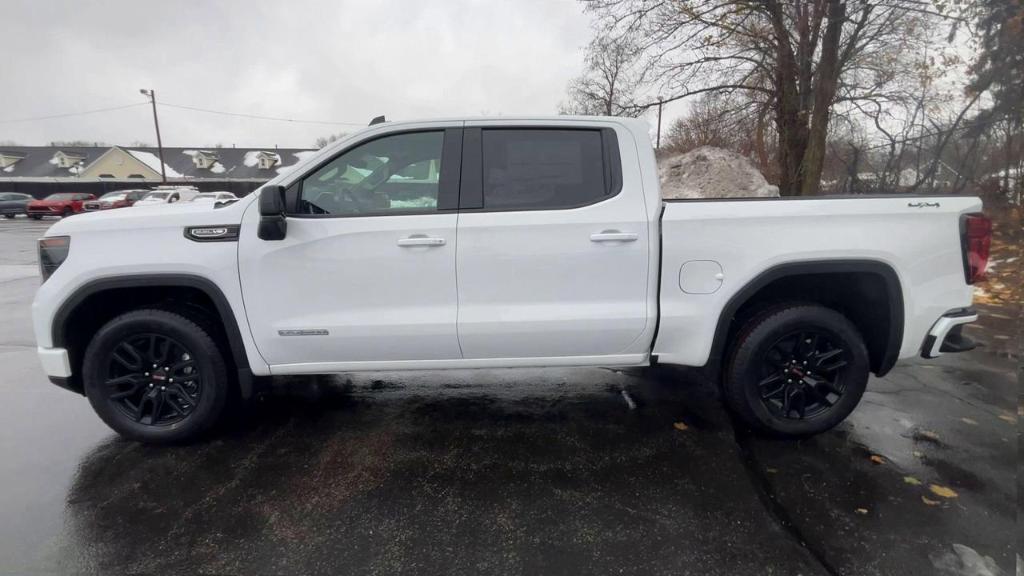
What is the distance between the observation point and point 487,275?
3.16 m

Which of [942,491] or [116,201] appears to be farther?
[116,201]

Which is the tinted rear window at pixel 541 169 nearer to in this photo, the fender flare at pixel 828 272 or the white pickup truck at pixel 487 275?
the white pickup truck at pixel 487 275

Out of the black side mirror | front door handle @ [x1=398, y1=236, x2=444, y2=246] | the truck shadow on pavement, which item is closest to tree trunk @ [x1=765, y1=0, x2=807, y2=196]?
the truck shadow on pavement

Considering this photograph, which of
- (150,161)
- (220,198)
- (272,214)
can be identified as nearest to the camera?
(272,214)

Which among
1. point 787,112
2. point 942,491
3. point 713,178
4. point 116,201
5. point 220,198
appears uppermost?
point 787,112

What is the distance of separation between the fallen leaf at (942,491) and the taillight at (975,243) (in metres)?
1.24

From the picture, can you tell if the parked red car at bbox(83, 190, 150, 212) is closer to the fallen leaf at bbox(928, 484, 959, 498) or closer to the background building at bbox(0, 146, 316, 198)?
the background building at bbox(0, 146, 316, 198)

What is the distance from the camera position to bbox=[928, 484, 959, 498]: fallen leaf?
2.83 metres

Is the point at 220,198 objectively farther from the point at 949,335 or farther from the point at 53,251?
the point at 949,335

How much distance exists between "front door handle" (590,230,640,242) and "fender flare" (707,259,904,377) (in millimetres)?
728

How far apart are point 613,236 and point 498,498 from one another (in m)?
1.60

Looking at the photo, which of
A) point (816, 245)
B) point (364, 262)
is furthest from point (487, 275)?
point (816, 245)

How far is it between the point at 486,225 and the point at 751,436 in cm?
224

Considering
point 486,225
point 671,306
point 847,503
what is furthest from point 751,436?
point 486,225
